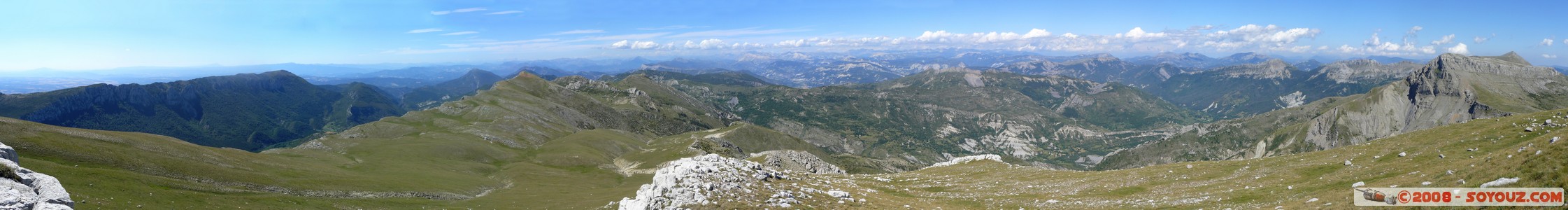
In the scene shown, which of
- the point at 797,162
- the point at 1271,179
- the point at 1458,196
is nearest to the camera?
the point at 1458,196

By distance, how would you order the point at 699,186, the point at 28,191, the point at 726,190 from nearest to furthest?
the point at 28,191, the point at 726,190, the point at 699,186

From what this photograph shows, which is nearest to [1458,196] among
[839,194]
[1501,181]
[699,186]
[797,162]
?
[1501,181]

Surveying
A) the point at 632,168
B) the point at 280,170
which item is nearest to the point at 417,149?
the point at 632,168

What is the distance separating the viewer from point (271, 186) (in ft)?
277

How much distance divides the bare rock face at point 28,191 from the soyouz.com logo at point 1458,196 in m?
80.0

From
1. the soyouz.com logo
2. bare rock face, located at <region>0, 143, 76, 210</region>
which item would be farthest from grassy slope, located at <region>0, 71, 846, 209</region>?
the soyouz.com logo

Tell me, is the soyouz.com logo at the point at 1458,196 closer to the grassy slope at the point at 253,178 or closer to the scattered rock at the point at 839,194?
the scattered rock at the point at 839,194

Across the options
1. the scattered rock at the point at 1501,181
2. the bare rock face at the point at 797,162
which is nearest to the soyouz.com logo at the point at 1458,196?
the scattered rock at the point at 1501,181

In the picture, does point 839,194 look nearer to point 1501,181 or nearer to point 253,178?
point 1501,181

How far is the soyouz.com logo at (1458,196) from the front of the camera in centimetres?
2405

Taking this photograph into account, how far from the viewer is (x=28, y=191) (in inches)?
1581

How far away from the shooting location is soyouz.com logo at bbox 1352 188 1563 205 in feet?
78.9

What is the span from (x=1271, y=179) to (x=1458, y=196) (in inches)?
1100

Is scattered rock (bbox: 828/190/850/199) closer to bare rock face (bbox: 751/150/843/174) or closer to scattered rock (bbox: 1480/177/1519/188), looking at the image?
scattered rock (bbox: 1480/177/1519/188)
